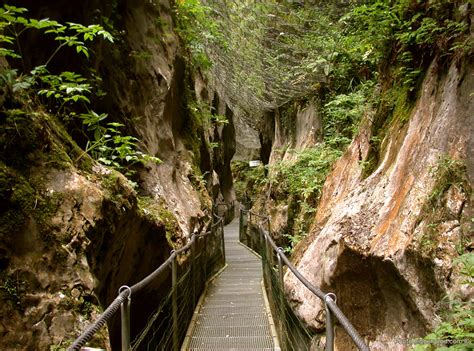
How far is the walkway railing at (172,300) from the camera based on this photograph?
2.29 metres

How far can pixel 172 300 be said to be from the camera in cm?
447

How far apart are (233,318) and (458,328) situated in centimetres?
430

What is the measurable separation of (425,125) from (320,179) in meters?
6.47

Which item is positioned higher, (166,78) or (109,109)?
(166,78)

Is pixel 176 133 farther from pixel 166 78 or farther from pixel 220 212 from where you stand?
pixel 220 212

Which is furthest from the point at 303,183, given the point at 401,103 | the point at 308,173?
the point at 401,103

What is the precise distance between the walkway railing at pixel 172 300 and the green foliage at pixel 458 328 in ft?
5.62

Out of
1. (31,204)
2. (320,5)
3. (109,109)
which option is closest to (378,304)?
(31,204)

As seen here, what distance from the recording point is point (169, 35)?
8.05 metres

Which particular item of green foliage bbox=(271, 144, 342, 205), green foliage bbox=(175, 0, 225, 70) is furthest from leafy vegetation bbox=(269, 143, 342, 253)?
green foliage bbox=(175, 0, 225, 70)

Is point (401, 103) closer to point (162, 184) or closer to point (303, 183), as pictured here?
point (162, 184)

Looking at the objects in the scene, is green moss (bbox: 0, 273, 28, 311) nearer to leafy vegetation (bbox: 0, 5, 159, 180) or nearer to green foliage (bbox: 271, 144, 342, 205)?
leafy vegetation (bbox: 0, 5, 159, 180)

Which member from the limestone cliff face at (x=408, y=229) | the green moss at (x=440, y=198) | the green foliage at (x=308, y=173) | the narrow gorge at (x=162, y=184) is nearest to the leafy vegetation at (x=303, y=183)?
the green foliage at (x=308, y=173)

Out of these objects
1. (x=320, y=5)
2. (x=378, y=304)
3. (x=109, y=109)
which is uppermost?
(x=320, y=5)
